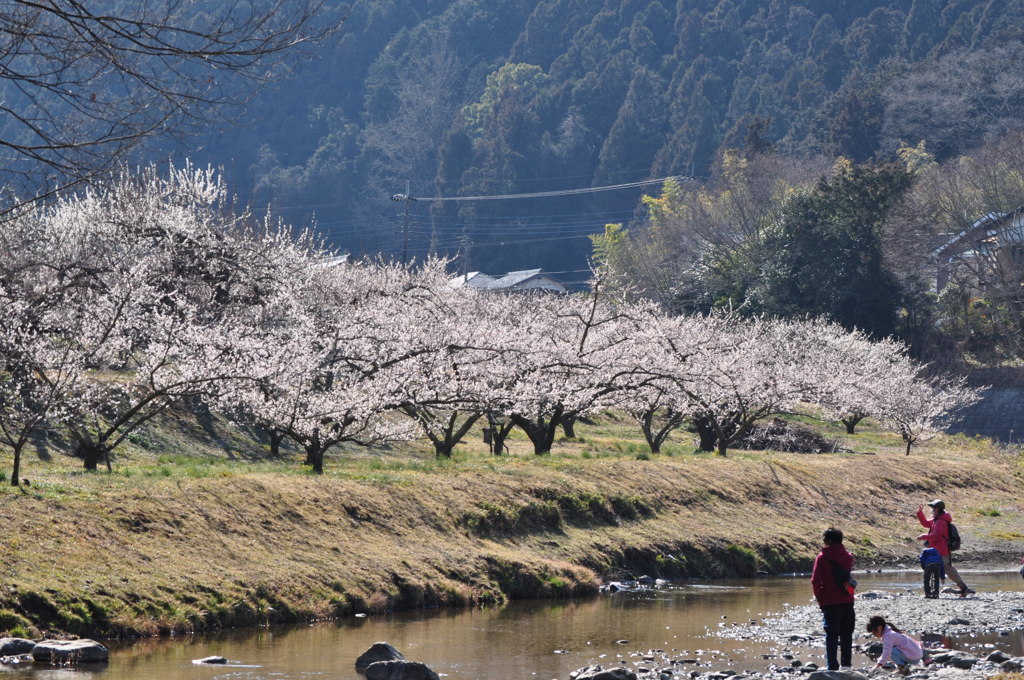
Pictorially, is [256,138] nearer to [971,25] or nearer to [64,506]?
[971,25]

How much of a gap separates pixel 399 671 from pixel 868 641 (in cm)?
651

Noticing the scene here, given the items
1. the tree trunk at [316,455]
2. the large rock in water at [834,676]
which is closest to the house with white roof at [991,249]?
the tree trunk at [316,455]

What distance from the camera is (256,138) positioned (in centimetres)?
12850

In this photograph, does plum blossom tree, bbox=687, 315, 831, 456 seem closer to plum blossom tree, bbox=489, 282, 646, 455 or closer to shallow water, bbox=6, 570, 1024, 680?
plum blossom tree, bbox=489, 282, 646, 455

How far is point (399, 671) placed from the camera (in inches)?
467

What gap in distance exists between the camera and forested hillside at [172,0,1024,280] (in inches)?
4299

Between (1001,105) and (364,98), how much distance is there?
72949 mm

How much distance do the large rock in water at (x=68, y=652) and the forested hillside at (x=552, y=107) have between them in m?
84.5

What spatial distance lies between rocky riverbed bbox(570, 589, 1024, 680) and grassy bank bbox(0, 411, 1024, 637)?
4035mm

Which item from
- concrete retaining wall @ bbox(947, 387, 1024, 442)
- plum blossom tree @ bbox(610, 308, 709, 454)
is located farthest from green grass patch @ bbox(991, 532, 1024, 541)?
concrete retaining wall @ bbox(947, 387, 1024, 442)

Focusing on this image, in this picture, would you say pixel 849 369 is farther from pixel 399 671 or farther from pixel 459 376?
pixel 399 671

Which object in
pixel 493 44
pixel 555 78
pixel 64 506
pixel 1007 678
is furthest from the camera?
pixel 493 44

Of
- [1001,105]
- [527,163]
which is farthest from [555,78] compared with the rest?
[1001,105]

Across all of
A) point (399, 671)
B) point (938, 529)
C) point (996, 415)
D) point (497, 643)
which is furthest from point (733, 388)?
point (996, 415)
